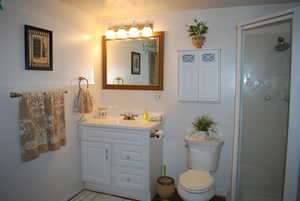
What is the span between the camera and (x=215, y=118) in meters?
2.83

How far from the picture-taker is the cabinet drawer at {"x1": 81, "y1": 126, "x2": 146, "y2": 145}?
8.53ft

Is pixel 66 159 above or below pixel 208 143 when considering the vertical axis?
below

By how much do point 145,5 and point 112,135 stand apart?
1.65m

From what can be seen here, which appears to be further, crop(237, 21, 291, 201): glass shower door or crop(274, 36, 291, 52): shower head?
crop(237, 21, 291, 201): glass shower door

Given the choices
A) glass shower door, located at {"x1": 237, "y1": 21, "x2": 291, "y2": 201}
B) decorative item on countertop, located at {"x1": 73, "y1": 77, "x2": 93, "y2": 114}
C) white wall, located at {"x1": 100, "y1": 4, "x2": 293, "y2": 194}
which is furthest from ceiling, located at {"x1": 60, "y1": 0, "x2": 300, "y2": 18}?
decorative item on countertop, located at {"x1": 73, "y1": 77, "x2": 93, "y2": 114}

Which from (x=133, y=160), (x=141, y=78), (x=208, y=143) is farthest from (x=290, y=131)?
(x=141, y=78)

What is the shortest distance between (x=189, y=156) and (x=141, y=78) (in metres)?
1.24

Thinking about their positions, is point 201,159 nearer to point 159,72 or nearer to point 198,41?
point 159,72

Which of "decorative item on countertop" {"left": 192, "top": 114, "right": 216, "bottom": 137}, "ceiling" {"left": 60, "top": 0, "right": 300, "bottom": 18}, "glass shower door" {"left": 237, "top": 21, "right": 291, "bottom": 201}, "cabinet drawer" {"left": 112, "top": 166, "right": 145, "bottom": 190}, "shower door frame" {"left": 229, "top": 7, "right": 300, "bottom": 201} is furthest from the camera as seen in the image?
"decorative item on countertop" {"left": 192, "top": 114, "right": 216, "bottom": 137}

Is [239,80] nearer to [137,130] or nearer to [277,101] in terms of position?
[277,101]

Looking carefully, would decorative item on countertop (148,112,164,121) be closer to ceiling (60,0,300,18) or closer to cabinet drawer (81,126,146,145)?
cabinet drawer (81,126,146,145)

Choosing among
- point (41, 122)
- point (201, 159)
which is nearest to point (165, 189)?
point (201, 159)

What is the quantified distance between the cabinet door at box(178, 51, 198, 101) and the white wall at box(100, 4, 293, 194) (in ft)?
0.34

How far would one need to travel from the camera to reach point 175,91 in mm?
2963
